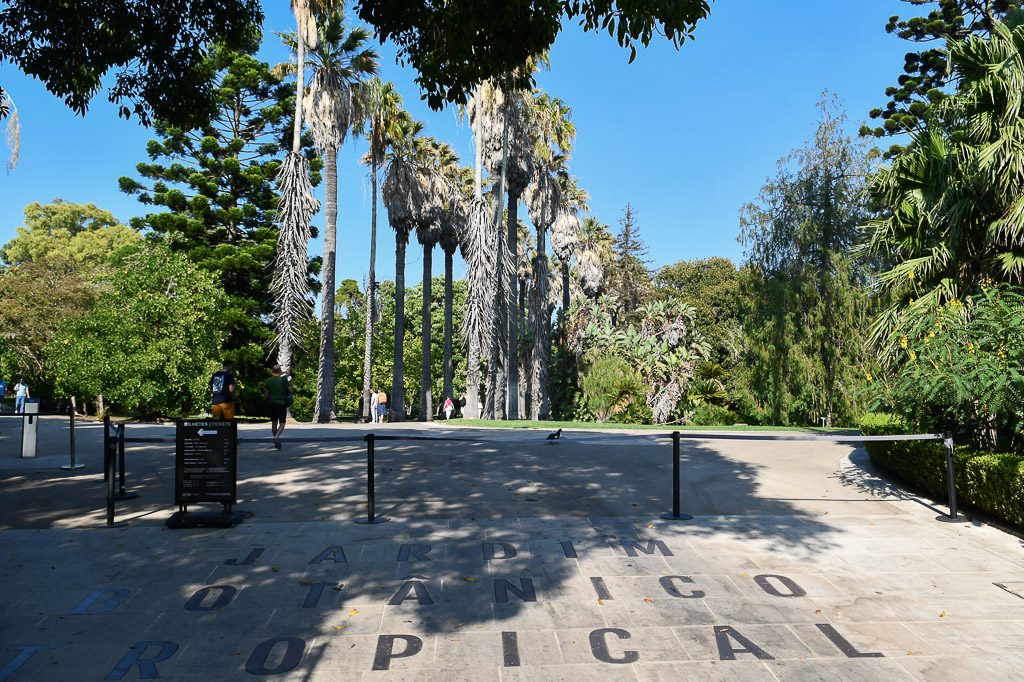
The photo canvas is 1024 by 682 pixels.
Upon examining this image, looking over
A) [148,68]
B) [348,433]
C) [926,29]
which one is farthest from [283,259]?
[926,29]

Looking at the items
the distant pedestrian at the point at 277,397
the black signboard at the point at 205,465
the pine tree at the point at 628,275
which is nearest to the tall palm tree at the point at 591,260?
the pine tree at the point at 628,275

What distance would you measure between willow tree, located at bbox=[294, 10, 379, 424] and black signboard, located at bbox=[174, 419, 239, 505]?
1944cm

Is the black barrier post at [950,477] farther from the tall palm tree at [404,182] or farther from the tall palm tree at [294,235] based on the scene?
the tall palm tree at [404,182]

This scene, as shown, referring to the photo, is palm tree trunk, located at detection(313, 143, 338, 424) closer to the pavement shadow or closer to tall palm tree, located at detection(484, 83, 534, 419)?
tall palm tree, located at detection(484, 83, 534, 419)

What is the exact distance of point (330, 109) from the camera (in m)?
26.7

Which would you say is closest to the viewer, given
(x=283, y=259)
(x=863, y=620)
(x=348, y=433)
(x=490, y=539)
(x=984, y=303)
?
(x=863, y=620)

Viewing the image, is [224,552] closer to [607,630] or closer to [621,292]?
[607,630]

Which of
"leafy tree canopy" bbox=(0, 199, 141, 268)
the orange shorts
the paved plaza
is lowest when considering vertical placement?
the paved plaza

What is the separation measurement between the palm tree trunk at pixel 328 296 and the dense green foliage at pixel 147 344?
418cm

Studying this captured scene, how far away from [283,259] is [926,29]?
28674mm

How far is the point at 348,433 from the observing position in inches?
681

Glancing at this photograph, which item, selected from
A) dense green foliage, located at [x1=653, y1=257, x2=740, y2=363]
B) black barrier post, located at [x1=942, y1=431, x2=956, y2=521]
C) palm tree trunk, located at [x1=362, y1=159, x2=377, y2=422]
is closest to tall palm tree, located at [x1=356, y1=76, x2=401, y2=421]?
palm tree trunk, located at [x1=362, y1=159, x2=377, y2=422]

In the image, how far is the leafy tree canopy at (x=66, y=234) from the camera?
5580 centimetres

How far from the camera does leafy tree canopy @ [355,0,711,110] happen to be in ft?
21.9
